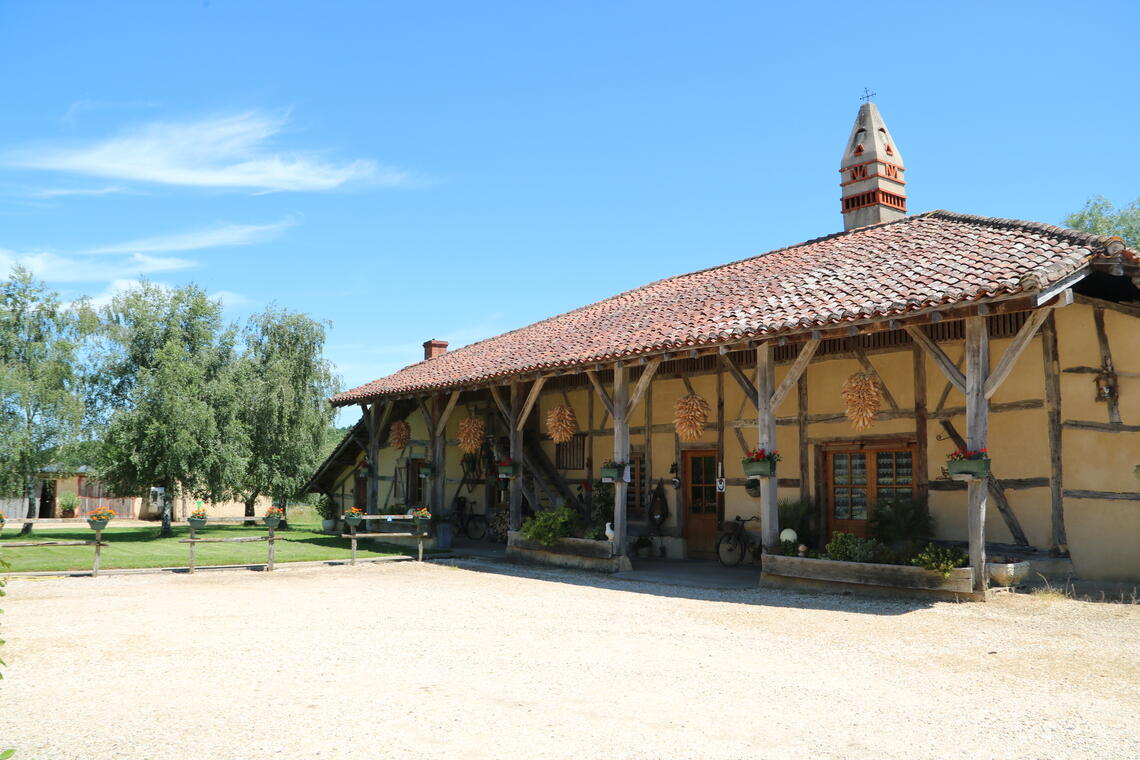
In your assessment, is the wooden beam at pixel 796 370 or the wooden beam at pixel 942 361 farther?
the wooden beam at pixel 796 370

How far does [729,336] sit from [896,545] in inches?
118

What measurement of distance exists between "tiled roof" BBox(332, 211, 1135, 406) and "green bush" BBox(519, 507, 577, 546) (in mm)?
2277

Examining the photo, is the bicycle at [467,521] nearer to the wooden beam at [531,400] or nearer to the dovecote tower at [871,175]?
the wooden beam at [531,400]

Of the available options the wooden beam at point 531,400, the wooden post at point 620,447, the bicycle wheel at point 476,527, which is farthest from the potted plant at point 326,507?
the wooden post at point 620,447

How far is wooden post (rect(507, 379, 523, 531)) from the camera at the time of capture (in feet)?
45.9

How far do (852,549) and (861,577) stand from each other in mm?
351

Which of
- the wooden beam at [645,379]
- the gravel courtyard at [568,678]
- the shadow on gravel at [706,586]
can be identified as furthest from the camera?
the wooden beam at [645,379]

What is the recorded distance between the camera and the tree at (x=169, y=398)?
17922 millimetres

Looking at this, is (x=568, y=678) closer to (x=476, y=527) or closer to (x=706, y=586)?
(x=706, y=586)

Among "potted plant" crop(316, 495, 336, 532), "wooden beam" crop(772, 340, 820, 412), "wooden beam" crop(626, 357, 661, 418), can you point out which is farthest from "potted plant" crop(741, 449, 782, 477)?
"potted plant" crop(316, 495, 336, 532)

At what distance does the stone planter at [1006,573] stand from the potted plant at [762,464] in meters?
2.48

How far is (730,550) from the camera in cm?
1222

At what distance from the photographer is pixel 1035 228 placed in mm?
10078

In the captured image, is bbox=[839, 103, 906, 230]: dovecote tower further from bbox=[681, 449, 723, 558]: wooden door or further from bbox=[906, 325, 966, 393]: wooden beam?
bbox=[906, 325, 966, 393]: wooden beam
